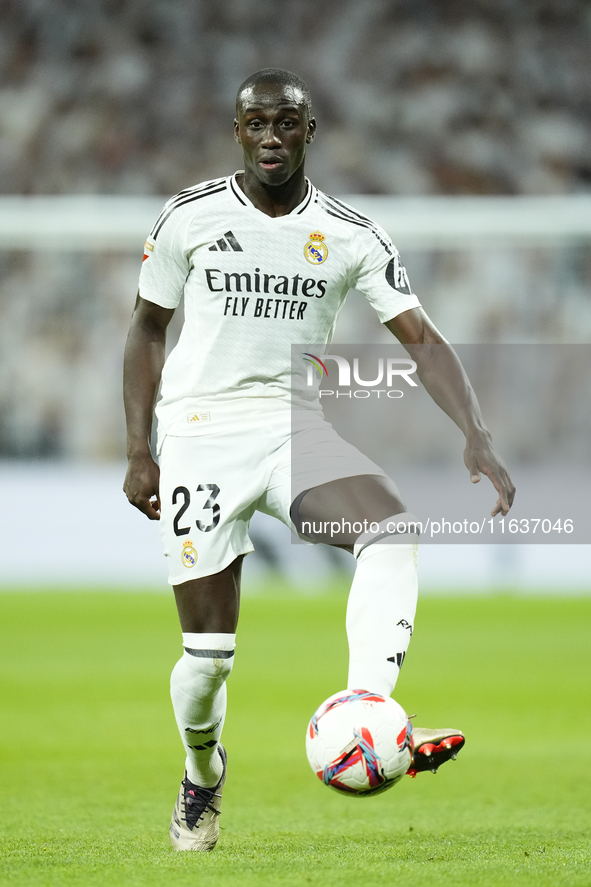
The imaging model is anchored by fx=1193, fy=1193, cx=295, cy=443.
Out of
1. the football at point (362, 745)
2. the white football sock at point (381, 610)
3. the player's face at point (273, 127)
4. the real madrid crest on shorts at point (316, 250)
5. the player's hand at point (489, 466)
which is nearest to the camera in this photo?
the football at point (362, 745)

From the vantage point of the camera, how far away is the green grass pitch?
318 centimetres

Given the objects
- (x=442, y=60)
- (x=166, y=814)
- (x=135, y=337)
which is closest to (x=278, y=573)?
(x=166, y=814)

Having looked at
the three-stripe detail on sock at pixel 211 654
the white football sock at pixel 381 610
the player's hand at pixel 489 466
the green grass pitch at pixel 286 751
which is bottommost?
the green grass pitch at pixel 286 751

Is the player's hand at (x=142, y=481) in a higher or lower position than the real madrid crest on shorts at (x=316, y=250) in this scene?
lower

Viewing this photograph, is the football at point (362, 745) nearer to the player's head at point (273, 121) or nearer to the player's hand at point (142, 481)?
the player's hand at point (142, 481)

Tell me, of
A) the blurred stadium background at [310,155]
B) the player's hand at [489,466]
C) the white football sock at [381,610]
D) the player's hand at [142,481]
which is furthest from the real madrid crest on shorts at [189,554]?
the blurred stadium background at [310,155]

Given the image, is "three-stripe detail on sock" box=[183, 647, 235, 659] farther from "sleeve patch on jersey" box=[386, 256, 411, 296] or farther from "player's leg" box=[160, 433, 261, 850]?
"sleeve patch on jersey" box=[386, 256, 411, 296]

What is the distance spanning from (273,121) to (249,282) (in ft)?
1.49

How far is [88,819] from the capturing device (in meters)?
3.98

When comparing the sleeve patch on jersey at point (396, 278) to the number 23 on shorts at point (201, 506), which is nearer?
the number 23 on shorts at point (201, 506)

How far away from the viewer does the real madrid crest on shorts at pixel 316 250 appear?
3.46 m

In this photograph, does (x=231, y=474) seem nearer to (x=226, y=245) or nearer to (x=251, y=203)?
(x=226, y=245)

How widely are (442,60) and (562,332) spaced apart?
16.2 feet

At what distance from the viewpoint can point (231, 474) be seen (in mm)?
3396
